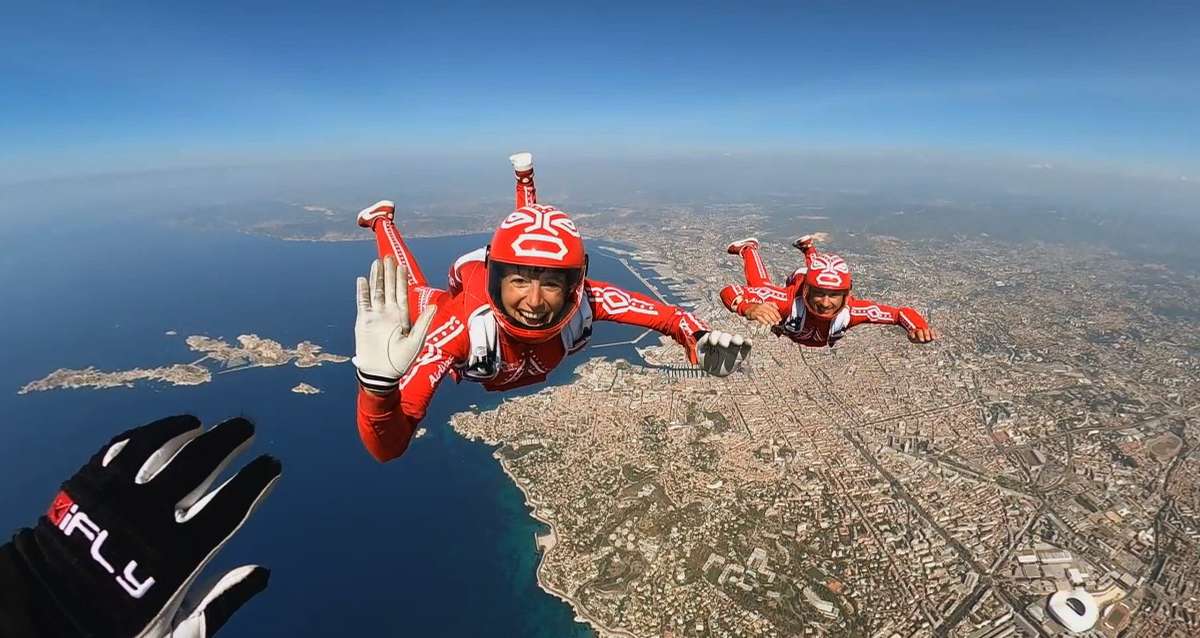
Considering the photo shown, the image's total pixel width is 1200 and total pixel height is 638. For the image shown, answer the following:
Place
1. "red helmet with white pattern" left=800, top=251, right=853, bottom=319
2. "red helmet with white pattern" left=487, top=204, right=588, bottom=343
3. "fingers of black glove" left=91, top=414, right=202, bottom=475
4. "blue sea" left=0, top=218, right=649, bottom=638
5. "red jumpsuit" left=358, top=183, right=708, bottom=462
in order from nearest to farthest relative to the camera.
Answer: "fingers of black glove" left=91, top=414, right=202, bottom=475, "red jumpsuit" left=358, top=183, right=708, bottom=462, "red helmet with white pattern" left=487, top=204, right=588, bottom=343, "red helmet with white pattern" left=800, top=251, right=853, bottom=319, "blue sea" left=0, top=218, right=649, bottom=638

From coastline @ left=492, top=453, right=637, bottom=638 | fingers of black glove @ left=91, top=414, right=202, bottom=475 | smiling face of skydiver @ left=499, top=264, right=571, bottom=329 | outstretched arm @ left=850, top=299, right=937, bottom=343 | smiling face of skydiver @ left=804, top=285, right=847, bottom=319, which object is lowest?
coastline @ left=492, top=453, right=637, bottom=638

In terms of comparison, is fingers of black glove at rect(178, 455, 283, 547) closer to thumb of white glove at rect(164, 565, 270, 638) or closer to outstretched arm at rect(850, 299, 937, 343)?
thumb of white glove at rect(164, 565, 270, 638)

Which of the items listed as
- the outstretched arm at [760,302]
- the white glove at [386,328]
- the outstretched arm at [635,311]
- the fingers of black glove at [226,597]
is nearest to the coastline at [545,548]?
the outstretched arm at [760,302]

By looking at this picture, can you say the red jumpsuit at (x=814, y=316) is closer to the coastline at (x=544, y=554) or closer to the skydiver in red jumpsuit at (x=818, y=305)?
the skydiver in red jumpsuit at (x=818, y=305)

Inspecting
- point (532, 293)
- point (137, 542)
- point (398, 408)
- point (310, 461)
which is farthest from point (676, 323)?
point (310, 461)

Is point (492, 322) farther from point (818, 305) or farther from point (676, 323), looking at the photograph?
point (818, 305)

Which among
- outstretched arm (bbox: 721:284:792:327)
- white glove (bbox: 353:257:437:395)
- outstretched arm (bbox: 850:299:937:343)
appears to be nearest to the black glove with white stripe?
white glove (bbox: 353:257:437:395)
